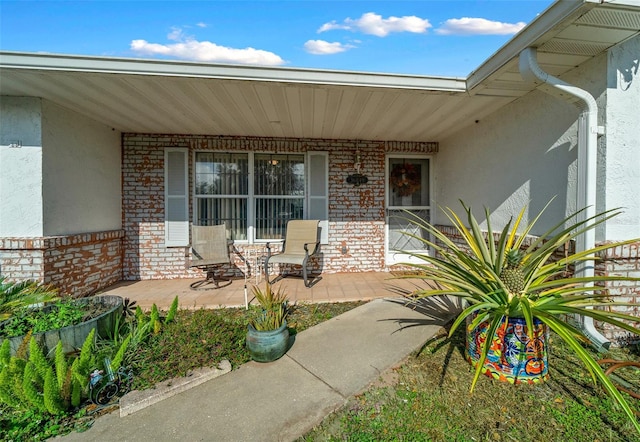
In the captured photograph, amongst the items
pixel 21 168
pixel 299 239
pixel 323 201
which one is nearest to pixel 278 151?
pixel 323 201

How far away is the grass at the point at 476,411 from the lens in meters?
1.47

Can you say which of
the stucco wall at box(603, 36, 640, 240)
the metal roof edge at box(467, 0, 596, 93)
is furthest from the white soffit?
the stucco wall at box(603, 36, 640, 240)

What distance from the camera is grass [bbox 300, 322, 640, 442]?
1469 millimetres

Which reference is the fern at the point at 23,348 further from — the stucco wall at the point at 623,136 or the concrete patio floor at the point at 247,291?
the stucco wall at the point at 623,136

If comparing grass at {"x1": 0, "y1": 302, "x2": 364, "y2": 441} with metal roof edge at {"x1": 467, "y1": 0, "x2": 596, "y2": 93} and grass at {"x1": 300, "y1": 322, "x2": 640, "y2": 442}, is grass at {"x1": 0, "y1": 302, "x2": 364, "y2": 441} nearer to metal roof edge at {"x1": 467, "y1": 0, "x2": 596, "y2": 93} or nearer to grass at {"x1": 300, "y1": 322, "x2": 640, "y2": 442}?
grass at {"x1": 300, "y1": 322, "x2": 640, "y2": 442}

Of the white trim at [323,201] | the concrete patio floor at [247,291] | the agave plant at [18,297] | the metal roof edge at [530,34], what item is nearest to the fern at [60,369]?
the agave plant at [18,297]

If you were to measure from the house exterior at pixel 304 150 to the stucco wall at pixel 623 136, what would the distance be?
0.05ft

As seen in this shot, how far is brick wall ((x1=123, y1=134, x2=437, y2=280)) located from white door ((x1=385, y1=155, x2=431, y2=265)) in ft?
0.55

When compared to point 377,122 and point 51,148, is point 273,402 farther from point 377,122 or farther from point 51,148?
point 51,148

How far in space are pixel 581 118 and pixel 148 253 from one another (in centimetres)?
581

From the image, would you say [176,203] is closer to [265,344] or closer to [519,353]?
[265,344]

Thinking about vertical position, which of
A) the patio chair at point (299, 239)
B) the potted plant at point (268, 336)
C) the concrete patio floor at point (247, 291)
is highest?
the patio chair at point (299, 239)

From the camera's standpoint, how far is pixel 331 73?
2697 millimetres

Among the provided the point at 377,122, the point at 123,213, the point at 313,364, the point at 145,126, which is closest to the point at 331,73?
the point at 377,122
